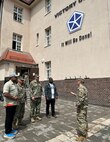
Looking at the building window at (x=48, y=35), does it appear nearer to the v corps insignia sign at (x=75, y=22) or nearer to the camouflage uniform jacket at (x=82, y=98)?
the v corps insignia sign at (x=75, y=22)

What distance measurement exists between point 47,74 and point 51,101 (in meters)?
8.54

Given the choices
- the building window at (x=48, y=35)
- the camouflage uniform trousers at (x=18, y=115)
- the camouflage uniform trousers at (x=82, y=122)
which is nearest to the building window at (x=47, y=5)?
the building window at (x=48, y=35)

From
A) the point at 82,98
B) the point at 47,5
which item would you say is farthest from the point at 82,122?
the point at 47,5

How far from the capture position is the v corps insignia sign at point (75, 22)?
11773 millimetres

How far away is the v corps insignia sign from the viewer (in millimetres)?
11773

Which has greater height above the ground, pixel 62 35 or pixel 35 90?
pixel 62 35

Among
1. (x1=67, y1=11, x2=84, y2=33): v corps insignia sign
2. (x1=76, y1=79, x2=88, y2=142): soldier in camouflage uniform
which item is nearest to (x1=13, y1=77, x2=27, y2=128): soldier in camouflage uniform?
(x1=76, y1=79, x2=88, y2=142): soldier in camouflage uniform

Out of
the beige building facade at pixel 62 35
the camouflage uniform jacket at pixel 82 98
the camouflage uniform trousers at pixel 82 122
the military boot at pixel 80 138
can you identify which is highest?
the beige building facade at pixel 62 35

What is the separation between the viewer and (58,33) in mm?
13859

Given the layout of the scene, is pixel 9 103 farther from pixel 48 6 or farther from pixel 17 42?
pixel 48 6

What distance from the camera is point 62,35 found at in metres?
13.4

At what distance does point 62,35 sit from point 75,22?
68.4 inches

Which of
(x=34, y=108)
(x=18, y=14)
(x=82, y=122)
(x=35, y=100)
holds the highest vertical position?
(x=18, y=14)

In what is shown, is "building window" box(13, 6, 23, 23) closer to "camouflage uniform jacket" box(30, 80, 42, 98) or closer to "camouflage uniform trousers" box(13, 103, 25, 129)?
"camouflage uniform jacket" box(30, 80, 42, 98)
